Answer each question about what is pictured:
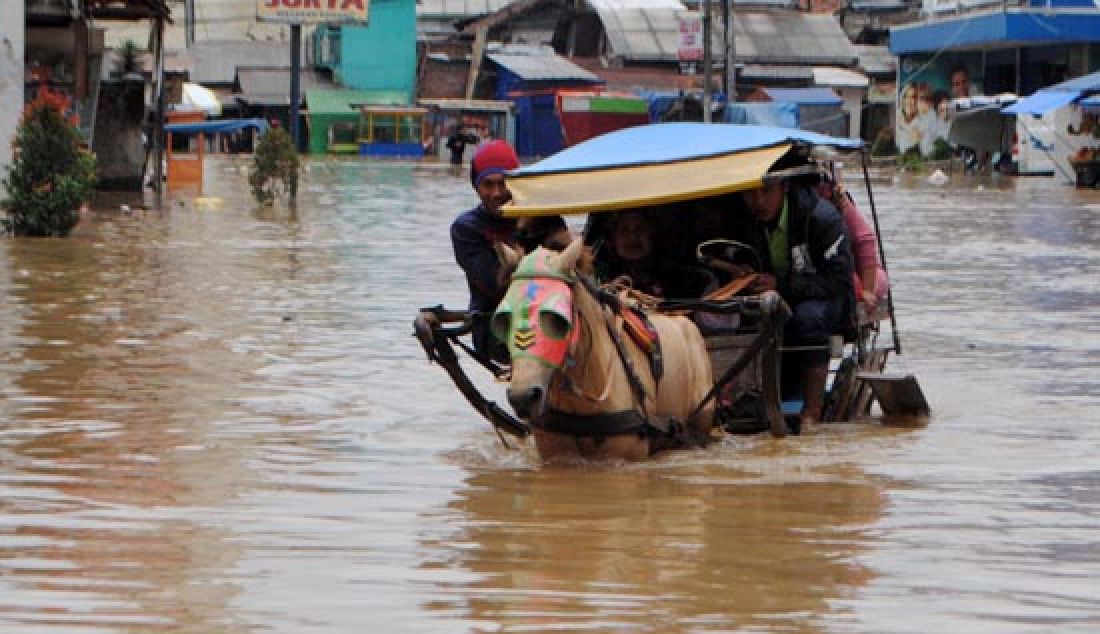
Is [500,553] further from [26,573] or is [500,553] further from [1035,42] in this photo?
[1035,42]

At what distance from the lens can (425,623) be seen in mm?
5555

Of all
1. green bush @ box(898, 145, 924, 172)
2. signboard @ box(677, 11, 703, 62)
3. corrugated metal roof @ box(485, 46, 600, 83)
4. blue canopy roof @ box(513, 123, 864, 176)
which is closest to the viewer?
blue canopy roof @ box(513, 123, 864, 176)

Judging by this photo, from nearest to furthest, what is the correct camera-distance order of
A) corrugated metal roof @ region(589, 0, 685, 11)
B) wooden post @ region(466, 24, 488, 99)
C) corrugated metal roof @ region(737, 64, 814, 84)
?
corrugated metal roof @ region(737, 64, 814, 84) → corrugated metal roof @ region(589, 0, 685, 11) → wooden post @ region(466, 24, 488, 99)

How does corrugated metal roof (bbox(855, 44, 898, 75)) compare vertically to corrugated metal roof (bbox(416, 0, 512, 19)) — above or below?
below

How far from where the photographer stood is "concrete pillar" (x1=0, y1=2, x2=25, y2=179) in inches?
858

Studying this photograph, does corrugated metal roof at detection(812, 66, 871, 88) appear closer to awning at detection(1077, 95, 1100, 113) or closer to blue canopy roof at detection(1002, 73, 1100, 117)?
blue canopy roof at detection(1002, 73, 1100, 117)

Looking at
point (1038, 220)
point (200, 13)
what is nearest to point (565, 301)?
point (1038, 220)

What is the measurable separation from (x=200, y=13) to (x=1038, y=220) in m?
54.0

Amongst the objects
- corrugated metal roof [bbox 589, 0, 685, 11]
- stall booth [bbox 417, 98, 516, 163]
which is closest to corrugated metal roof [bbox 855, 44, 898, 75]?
corrugated metal roof [bbox 589, 0, 685, 11]

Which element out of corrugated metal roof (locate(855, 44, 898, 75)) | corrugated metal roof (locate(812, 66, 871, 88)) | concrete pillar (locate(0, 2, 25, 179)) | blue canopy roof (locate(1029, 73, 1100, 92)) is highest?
corrugated metal roof (locate(855, 44, 898, 75))

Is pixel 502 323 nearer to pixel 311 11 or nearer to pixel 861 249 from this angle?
pixel 861 249

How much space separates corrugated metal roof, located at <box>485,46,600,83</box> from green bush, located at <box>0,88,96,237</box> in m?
47.8

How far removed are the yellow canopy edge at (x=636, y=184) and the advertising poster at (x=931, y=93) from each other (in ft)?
161

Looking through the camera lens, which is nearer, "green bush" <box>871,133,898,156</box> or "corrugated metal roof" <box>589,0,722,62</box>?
"green bush" <box>871,133,898,156</box>
